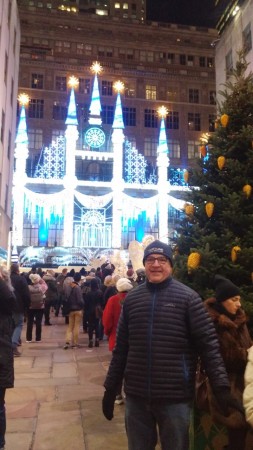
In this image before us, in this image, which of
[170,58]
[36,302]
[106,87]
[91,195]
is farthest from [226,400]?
[170,58]

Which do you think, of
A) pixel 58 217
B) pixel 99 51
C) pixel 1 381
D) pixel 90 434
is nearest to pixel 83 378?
pixel 90 434

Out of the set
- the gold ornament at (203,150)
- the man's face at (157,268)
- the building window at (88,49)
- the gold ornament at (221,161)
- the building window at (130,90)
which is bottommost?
Result: the man's face at (157,268)

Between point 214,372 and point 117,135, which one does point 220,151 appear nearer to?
point 214,372

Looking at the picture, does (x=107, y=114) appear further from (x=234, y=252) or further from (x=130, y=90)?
(x=234, y=252)

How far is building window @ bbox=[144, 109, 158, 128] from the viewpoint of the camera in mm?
52281

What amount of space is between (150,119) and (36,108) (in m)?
13.6

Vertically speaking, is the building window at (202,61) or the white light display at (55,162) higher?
the building window at (202,61)

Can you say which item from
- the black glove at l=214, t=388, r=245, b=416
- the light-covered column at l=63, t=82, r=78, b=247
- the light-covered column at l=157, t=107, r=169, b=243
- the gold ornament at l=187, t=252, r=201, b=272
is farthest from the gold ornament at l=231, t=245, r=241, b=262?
the light-covered column at l=157, t=107, r=169, b=243

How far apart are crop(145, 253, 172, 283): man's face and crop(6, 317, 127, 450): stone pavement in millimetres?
2576

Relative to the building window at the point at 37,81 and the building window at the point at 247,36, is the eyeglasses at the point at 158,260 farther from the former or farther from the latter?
the building window at the point at 37,81

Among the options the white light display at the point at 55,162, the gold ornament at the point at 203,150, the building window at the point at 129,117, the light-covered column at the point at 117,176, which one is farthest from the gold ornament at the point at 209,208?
the building window at the point at 129,117

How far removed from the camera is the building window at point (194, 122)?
178ft

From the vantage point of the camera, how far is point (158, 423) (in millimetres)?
2900

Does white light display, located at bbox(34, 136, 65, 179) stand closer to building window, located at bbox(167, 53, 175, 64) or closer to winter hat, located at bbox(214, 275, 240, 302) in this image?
building window, located at bbox(167, 53, 175, 64)
